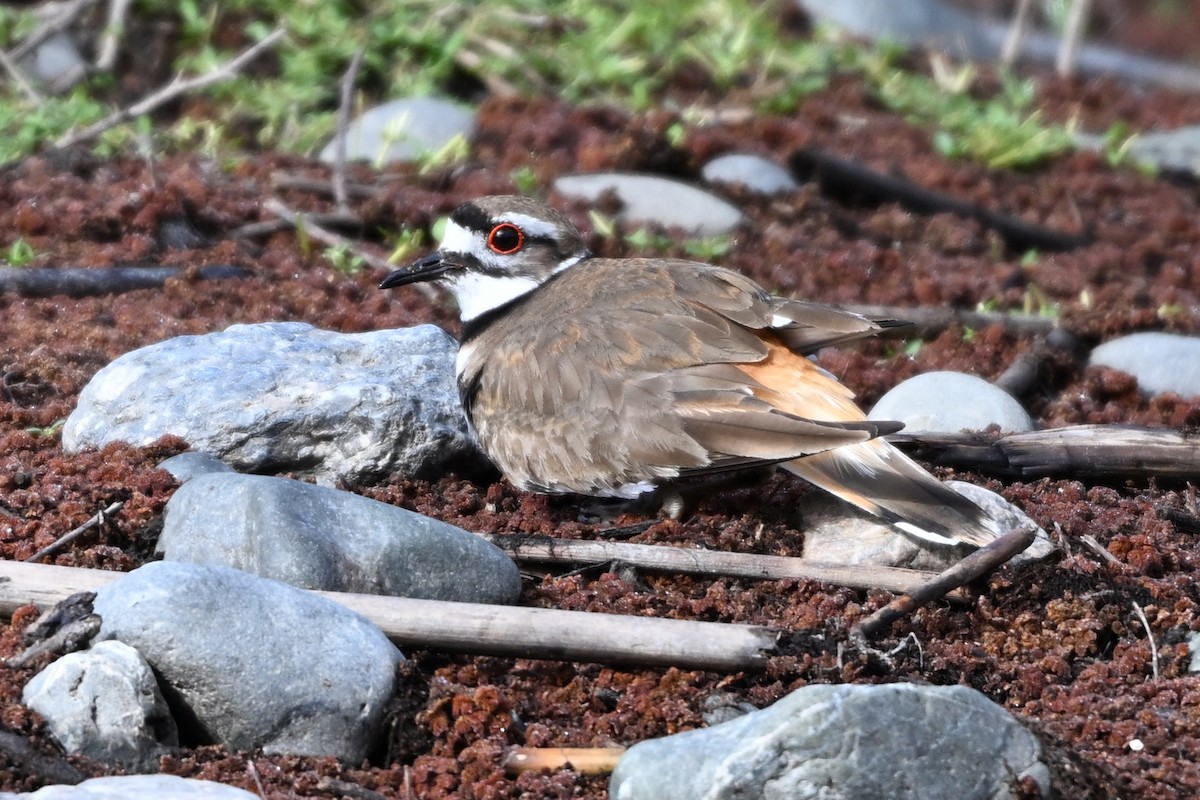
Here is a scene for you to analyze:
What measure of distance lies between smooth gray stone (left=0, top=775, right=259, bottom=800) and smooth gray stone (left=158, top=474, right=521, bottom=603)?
35.1 inches

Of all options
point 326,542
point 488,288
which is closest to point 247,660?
point 326,542

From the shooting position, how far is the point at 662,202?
8.31 m

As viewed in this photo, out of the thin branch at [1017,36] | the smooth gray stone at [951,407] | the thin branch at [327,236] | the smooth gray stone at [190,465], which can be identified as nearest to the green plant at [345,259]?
the thin branch at [327,236]

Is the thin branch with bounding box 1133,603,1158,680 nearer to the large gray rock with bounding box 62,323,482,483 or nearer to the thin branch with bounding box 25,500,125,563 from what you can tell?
the large gray rock with bounding box 62,323,482,483

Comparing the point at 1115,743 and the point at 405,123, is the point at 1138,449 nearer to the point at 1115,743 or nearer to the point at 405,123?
the point at 1115,743

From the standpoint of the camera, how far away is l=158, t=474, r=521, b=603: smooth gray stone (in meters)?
4.29

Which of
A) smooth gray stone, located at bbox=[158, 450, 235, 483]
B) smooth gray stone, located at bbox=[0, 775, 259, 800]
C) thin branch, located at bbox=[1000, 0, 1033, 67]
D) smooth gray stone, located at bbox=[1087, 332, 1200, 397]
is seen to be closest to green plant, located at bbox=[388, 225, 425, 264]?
smooth gray stone, located at bbox=[158, 450, 235, 483]

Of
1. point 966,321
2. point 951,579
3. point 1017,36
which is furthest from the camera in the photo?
point 1017,36

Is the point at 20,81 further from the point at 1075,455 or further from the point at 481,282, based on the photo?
the point at 1075,455

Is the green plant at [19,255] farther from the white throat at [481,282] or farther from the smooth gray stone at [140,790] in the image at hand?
the smooth gray stone at [140,790]

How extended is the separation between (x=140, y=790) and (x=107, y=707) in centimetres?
38

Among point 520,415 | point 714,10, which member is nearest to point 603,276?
point 520,415

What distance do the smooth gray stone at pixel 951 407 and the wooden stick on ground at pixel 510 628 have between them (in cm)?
192

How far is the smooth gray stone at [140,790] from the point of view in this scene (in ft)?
10.8
